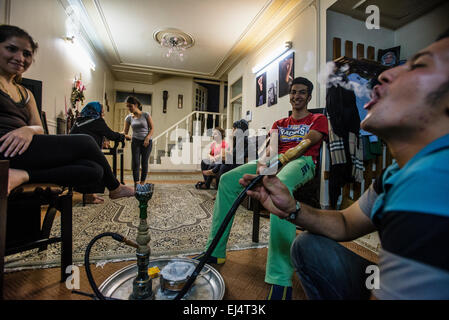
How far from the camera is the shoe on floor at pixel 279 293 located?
0.89 metres

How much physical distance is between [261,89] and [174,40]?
2.03 meters

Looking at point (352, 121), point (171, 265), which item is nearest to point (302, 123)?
point (352, 121)

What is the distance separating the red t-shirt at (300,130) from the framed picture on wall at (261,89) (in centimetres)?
255

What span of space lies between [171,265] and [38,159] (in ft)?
2.53

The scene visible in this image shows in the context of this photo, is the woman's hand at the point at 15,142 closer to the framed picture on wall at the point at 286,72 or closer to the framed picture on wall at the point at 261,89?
the framed picture on wall at the point at 286,72

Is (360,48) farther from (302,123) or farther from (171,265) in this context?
(171,265)

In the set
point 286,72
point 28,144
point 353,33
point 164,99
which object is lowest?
point 28,144

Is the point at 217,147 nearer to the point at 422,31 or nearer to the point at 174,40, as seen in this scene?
the point at 174,40

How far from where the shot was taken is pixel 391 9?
232 centimetres

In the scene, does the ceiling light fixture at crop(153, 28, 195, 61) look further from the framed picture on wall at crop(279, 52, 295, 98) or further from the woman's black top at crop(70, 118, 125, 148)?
the woman's black top at crop(70, 118, 125, 148)

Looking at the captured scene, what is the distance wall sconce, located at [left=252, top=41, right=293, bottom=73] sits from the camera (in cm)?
312

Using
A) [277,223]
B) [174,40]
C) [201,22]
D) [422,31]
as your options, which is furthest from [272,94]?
[277,223]

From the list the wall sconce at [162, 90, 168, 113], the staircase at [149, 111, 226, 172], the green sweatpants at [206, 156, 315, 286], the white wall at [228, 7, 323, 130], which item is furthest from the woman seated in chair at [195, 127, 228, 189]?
the wall sconce at [162, 90, 168, 113]

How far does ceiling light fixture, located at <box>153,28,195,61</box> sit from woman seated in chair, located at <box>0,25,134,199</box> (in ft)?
10.8
